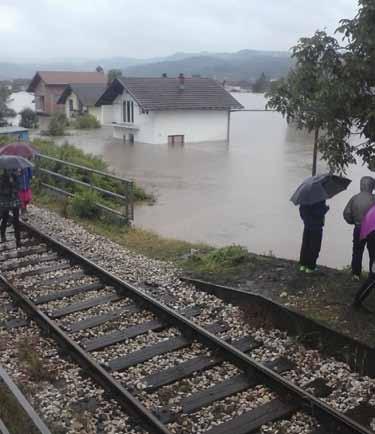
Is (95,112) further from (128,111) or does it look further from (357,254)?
(357,254)

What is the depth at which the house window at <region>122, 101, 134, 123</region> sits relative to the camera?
4197cm

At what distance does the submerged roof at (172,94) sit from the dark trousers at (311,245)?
31.4 metres

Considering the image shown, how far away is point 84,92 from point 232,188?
41.5 m

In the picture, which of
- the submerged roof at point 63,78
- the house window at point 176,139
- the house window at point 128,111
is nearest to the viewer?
the house window at point 176,139

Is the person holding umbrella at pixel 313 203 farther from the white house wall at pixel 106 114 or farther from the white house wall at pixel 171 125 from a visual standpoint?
the white house wall at pixel 106 114

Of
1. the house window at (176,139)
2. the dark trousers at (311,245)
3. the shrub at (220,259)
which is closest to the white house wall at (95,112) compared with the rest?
the house window at (176,139)

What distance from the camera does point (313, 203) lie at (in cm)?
845

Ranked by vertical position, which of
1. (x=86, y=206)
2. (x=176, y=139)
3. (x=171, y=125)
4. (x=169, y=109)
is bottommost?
(x=86, y=206)

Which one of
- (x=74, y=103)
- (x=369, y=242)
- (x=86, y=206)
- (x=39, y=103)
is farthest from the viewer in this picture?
(x=39, y=103)

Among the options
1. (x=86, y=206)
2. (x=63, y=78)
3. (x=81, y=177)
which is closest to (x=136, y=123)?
(x=81, y=177)

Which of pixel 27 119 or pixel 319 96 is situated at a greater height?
pixel 319 96

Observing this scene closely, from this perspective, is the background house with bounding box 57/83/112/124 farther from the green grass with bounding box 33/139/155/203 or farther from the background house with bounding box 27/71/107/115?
the green grass with bounding box 33/139/155/203

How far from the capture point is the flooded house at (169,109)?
40.3 m

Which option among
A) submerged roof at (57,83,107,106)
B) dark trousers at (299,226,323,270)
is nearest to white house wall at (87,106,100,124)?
submerged roof at (57,83,107,106)
